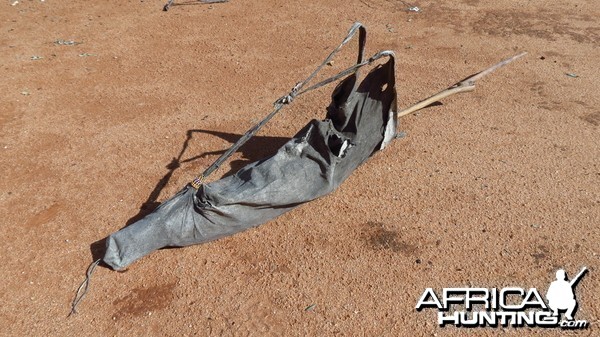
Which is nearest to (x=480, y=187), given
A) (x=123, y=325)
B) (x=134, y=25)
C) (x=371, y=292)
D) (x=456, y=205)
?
(x=456, y=205)

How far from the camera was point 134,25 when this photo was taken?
9516 millimetres

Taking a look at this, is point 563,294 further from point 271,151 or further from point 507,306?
point 271,151

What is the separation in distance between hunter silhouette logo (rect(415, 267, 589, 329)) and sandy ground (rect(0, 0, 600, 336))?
0.25ft

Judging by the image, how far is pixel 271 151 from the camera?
6.36 m

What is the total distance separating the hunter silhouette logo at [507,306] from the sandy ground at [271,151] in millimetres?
76

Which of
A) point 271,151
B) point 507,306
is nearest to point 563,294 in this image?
point 507,306

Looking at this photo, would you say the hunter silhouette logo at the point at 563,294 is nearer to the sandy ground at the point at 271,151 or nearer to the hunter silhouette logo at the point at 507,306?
the hunter silhouette logo at the point at 507,306

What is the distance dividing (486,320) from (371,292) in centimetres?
100

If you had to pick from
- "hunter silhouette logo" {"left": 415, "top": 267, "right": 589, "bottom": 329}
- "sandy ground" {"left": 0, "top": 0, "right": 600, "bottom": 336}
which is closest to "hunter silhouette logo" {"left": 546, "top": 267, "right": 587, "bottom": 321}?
"hunter silhouette logo" {"left": 415, "top": 267, "right": 589, "bottom": 329}

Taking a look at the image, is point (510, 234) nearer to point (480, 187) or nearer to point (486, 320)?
point (480, 187)

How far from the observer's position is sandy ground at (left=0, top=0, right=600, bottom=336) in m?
4.55

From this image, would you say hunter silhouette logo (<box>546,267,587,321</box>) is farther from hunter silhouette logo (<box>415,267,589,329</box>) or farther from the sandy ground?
the sandy ground

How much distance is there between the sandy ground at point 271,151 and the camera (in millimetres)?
4555

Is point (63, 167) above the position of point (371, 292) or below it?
below
